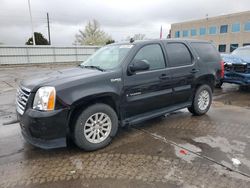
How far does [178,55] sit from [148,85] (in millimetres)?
1160

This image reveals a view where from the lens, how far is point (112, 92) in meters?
3.77

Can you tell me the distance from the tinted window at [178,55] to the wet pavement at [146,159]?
1.36 m

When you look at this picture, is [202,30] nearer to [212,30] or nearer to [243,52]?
[212,30]

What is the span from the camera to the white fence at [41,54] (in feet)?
77.8

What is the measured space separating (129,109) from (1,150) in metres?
2.31

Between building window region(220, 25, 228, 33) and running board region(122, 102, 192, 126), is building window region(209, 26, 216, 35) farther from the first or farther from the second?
running board region(122, 102, 192, 126)

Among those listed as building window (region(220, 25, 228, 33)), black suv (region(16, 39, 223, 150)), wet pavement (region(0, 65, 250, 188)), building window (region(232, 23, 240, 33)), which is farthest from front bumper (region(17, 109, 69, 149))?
building window (region(220, 25, 228, 33))

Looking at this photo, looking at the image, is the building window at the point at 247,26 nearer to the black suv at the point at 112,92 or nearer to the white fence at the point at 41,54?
the white fence at the point at 41,54

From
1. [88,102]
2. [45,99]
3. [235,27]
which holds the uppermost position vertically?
[235,27]

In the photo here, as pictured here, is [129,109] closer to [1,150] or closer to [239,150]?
[239,150]

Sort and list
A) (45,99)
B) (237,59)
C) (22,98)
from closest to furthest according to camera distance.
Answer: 1. (45,99)
2. (22,98)
3. (237,59)

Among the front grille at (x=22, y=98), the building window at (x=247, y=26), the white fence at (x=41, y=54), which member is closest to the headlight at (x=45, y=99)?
the front grille at (x=22, y=98)

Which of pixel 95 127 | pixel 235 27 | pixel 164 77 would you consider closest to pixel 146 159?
pixel 95 127

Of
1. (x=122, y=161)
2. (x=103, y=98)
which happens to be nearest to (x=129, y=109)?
(x=103, y=98)
